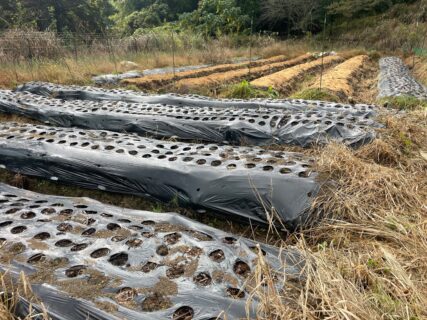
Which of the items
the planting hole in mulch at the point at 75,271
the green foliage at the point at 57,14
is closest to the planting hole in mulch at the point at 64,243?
the planting hole in mulch at the point at 75,271

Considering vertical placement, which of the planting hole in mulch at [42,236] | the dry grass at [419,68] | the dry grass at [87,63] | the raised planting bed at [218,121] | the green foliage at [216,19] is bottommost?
the dry grass at [419,68]

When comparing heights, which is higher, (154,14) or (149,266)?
(154,14)

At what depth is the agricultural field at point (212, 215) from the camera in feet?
4.60

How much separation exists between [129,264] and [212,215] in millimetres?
1045

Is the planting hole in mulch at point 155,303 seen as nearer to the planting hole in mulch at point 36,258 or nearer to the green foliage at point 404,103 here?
the planting hole in mulch at point 36,258

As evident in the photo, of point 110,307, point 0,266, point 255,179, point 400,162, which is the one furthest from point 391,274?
point 0,266

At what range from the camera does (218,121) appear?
401cm

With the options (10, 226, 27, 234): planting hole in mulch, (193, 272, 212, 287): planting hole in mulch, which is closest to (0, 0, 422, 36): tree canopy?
(10, 226, 27, 234): planting hole in mulch

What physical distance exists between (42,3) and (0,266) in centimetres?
1810

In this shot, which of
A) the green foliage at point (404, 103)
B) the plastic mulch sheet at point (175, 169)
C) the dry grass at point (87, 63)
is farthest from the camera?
the dry grass at point (87, 63)

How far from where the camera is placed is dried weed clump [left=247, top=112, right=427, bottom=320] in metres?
1.33

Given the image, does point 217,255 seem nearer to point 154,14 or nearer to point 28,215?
point 28,215

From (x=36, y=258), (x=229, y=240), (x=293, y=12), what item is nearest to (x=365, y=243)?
(x=229, y=240)

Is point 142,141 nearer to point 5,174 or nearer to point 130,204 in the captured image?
point 130,204
